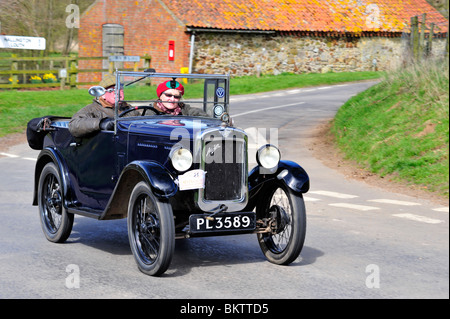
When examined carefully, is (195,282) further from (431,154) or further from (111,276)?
(431,154)

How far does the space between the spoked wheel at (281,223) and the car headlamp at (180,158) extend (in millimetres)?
1049

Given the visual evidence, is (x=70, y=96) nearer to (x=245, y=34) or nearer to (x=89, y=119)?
(x=245, y=34)

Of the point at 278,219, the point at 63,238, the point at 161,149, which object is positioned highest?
the point at 161,149

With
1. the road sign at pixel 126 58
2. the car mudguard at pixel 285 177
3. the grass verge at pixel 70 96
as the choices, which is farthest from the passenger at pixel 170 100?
the road sign at pixel 126 58

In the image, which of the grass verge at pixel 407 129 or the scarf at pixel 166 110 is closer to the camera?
the scarf at pixel 166 110

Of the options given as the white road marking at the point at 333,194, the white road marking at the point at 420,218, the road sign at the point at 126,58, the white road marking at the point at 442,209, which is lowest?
the white road marking at the point at 333,194

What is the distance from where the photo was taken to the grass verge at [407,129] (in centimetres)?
1291

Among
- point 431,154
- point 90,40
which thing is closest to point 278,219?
point 431,154

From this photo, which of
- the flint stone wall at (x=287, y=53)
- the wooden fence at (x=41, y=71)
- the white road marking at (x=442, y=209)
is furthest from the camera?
the flint stone wall at (x=287, y=53)

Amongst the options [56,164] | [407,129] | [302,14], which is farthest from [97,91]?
[302,14]

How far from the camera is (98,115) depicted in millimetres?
8031

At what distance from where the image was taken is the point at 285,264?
7.06m

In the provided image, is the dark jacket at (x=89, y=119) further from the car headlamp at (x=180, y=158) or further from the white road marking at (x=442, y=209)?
the white road marking at (x=442, y=209)

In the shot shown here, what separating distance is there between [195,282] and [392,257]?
2231mm
